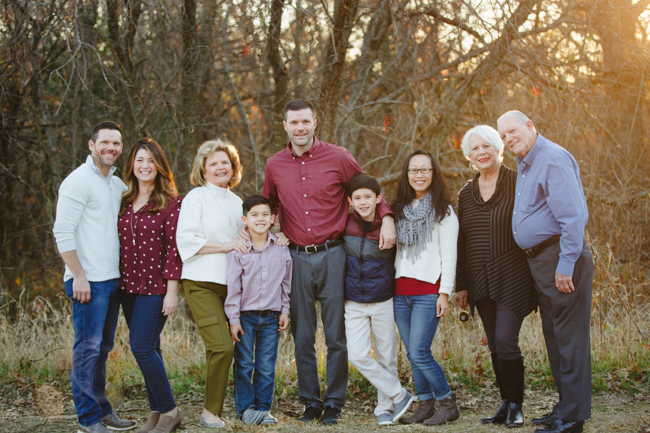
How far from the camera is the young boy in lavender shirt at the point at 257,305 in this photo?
3.74 metres

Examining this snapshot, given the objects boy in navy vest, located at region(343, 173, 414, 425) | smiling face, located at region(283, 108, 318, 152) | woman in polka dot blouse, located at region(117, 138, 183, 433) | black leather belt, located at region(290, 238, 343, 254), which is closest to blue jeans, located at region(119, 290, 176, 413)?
woman in polka dot blouse, located at region(117, 138, 183, 433)

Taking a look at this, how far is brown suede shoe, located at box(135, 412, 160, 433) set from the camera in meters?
3.68

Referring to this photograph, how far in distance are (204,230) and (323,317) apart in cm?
106

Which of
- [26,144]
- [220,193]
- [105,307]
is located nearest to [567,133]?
[220,193]

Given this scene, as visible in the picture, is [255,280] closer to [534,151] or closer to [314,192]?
[314,192]

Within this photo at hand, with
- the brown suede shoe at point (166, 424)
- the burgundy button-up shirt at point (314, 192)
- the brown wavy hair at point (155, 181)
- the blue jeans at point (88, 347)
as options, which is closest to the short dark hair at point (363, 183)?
the burgundy button-up shirt at point (314, 192)

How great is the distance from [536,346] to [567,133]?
2.39 metres

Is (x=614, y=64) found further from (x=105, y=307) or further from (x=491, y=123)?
(x=105, y=307)

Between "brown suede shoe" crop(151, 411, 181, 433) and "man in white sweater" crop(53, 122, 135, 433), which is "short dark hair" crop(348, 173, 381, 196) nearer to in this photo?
"man in white sweater" crop(53, 122, 135, 433)

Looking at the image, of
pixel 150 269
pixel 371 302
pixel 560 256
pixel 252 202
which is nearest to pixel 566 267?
pixel 560 256

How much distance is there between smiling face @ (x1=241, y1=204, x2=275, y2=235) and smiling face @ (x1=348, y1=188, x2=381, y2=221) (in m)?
0.63

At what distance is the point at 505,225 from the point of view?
3.57m

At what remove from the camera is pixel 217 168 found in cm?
384

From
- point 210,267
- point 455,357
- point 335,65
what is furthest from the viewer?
point 335,65
